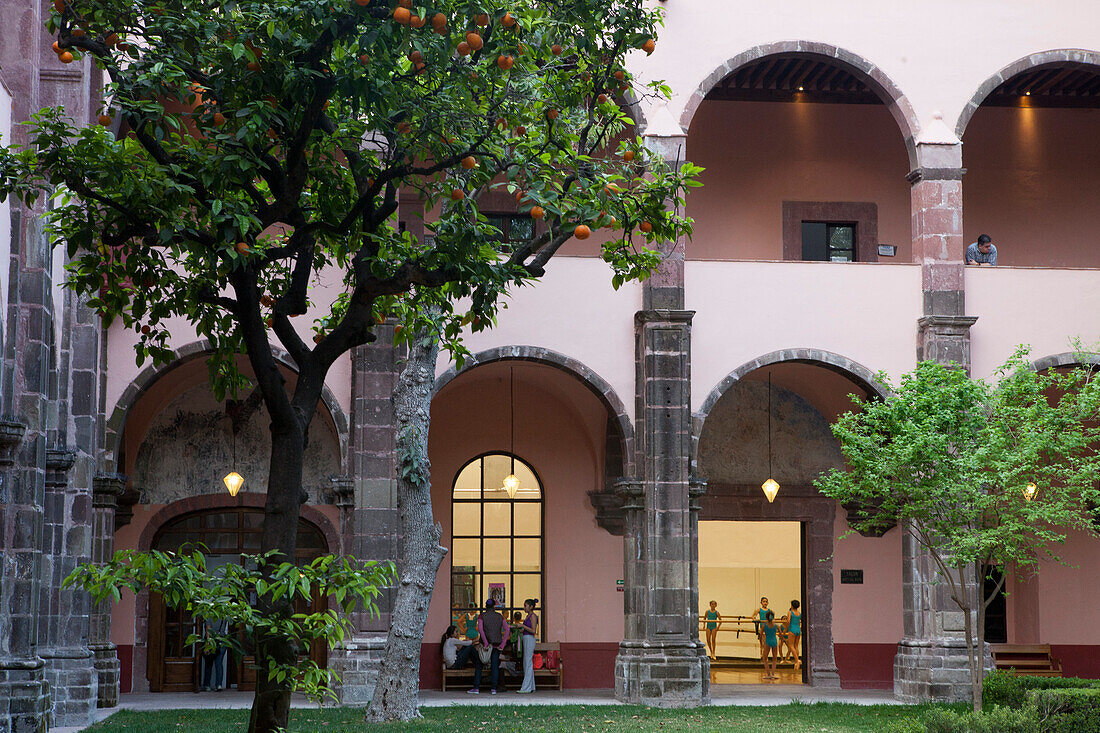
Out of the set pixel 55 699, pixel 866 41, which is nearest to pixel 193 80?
pixel 55 699

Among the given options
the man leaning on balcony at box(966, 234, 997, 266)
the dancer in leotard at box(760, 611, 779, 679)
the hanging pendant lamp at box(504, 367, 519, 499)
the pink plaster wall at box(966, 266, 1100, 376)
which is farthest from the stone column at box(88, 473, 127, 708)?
the man leaning on balcony at box(966, 234, 997, 266)

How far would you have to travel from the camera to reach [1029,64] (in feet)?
52.4

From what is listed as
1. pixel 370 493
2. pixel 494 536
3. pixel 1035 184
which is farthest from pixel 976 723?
pixel 1035 184

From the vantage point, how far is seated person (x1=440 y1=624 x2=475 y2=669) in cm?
1647

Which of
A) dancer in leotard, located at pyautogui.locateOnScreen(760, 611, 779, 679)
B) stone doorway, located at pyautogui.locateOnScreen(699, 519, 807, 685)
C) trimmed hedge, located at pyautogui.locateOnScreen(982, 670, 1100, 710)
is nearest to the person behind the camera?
trimmed hedge, located at pyautogui.locateOnScreen(982, 670, 1100, 710)

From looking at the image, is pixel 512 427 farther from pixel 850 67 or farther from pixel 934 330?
pixel 850 67

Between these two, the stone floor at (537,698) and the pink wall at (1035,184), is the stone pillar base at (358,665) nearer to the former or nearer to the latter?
the stone floor at (537,698)

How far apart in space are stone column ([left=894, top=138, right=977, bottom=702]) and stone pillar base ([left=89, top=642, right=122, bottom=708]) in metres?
9.01

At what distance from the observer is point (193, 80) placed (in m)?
6.18

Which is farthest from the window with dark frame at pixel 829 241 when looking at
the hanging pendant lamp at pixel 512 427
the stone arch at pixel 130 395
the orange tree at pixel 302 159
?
the orange tree at pixel 302 159

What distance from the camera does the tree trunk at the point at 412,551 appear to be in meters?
12.4

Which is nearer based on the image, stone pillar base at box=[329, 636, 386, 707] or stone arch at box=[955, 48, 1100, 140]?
stone pillar base at box=[329, 636, 386, 707]

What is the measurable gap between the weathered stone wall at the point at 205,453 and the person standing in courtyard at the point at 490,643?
8.79 feet

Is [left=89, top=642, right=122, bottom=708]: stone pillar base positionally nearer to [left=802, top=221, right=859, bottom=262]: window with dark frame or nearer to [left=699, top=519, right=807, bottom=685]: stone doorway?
[left=802, top=221, right=859, bottom=262]: window with dark frame
